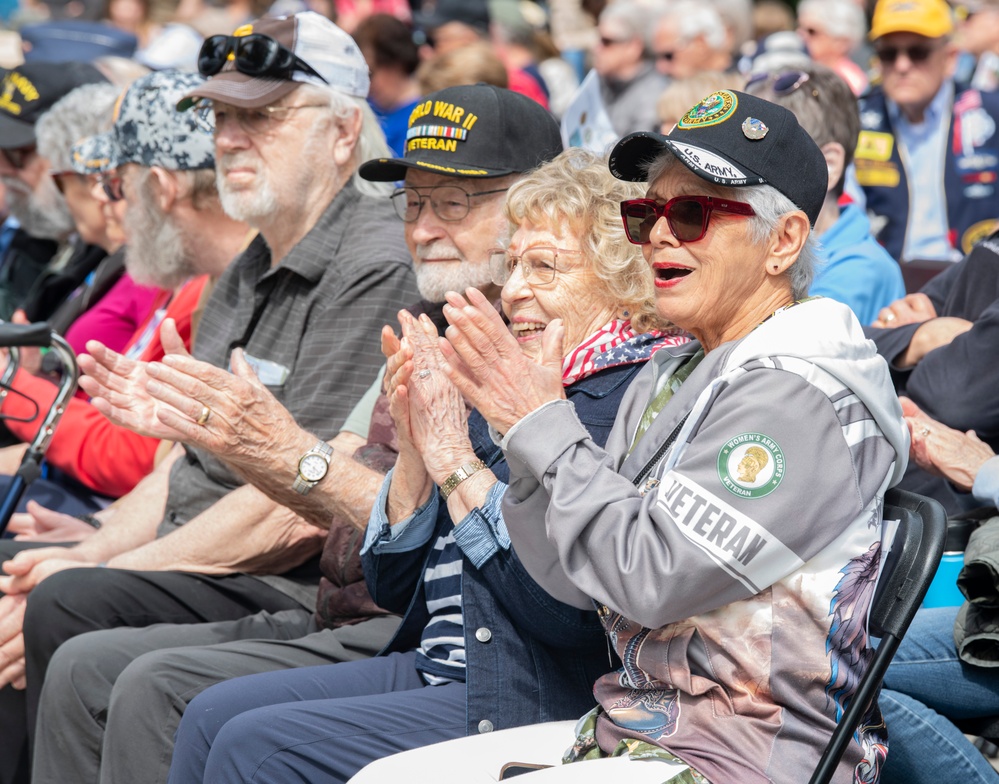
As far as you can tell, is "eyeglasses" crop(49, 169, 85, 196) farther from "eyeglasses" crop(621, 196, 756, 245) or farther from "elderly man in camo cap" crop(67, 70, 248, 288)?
"eyeglasses" crop(621, 196, 756, 245)

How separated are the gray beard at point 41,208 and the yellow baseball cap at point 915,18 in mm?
4314

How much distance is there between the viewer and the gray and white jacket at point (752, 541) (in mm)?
2143

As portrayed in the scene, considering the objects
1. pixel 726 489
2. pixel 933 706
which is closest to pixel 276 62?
pixel 726 489

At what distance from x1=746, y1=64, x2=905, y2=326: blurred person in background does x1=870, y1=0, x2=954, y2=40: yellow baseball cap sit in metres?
2.35

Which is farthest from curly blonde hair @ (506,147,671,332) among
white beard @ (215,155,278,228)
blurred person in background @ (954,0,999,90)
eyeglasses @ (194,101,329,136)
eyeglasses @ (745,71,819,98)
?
blurred person in background @ (954,0,999,90)

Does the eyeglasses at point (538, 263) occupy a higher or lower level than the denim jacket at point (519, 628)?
higher

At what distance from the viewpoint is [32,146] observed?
20.7 feet

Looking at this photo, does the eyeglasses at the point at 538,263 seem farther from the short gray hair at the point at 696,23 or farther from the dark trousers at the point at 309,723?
the short gray hair at the point at 696,23

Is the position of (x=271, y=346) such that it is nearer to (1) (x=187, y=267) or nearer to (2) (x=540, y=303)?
(1) (x=187, y=267)

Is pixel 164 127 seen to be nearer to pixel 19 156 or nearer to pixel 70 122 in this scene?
pixel 70 122

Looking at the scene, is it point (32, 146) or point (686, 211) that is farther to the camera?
point (32, 146)

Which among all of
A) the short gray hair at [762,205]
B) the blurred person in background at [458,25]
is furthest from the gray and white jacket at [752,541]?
the blurred person in background at [458,25]

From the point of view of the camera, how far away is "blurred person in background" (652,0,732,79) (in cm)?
864

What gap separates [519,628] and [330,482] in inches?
28.2
